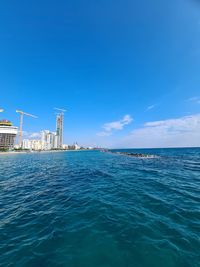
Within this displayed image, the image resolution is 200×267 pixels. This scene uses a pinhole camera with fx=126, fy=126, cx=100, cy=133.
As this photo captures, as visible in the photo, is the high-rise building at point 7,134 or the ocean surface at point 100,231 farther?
the high-rise building at point 7,134

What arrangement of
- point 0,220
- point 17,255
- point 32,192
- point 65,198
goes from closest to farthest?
point 17,255 < point 0,220 < point 65,198 < point 32,192

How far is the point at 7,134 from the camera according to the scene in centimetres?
12838

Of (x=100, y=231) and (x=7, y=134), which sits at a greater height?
(x=7, y=134)

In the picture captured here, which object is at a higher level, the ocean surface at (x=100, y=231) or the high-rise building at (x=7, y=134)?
the high-rise building at (x=7, y=134)

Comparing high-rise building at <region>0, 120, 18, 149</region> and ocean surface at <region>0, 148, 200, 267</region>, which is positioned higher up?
high-rise building at <region>0, 120, 18, 149</region>

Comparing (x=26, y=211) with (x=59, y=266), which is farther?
(x=26, y=211)

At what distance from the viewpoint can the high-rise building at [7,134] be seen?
12631 centimetres

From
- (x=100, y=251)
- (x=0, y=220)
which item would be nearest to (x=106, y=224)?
(x=100, y=251)

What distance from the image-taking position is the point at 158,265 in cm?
363

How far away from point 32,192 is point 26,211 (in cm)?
365

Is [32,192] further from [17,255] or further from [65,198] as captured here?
[17,255]

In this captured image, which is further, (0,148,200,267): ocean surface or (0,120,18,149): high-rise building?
(0,120,18,149): high-rise building

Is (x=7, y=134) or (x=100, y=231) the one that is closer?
(x=100, y=231)

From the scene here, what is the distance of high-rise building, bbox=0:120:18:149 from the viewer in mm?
126312
